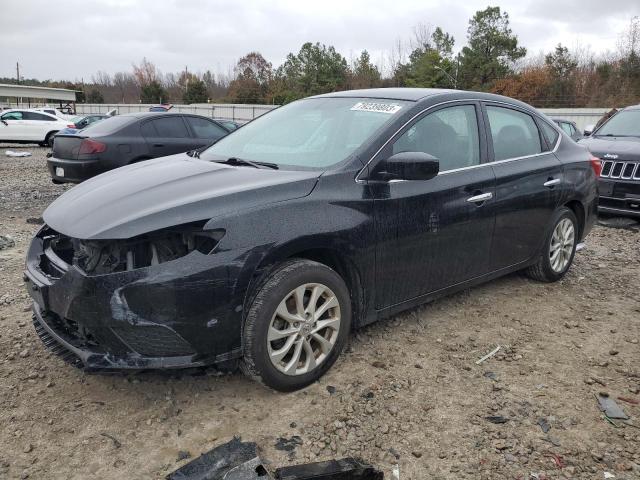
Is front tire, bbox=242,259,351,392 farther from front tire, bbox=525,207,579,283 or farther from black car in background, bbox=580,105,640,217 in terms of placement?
black car in background, bbox=580,105,640,217

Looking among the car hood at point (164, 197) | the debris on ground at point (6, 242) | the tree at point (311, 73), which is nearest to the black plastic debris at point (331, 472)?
the car hood at point (164, 197)

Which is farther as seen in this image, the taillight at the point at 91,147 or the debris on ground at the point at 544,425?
the taillight at the point at 91,147

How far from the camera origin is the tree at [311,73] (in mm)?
47537

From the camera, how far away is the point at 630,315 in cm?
425

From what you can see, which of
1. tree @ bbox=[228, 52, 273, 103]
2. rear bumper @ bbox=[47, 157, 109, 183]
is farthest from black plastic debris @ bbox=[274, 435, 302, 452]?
tree @ bbox=[228, 52, 273, 103]

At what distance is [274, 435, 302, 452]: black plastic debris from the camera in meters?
2.57

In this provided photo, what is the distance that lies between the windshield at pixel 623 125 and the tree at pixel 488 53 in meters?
33.5

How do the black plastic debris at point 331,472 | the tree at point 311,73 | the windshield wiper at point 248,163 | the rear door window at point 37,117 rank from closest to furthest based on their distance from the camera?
the black plastic debris at point 331,472, the windshield wiper at point 248,163, the rear door window at point 37,117, the tree at point 311,73

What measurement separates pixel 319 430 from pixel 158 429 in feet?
2.67

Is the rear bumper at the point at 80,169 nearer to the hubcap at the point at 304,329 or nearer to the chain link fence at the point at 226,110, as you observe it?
the hubcap at the point at 304,329

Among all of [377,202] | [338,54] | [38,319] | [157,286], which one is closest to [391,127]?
[377,202]

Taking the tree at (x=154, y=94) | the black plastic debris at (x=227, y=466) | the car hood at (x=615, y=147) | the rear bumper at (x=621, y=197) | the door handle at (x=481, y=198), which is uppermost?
the tree at (x=154, y=94)

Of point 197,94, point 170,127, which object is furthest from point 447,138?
point 197,94

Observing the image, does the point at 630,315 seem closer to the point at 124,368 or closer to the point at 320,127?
the point at 320,127
